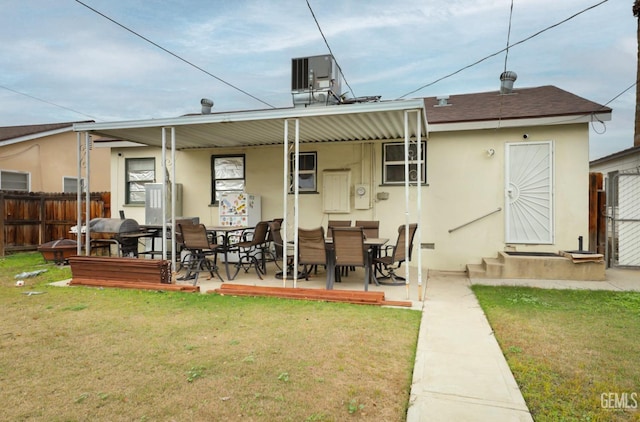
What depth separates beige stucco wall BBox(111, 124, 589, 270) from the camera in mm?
7668

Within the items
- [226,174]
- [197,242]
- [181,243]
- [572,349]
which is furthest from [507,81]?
[181,243]

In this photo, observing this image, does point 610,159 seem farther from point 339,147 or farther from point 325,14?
point 325,14

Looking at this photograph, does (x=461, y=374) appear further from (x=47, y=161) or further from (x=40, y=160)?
(x=47, y=161)

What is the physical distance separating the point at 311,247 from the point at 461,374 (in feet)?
10.7

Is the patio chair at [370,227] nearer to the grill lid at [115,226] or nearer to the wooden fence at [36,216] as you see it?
the grill lid at [115,226]

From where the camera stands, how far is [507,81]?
9.72 meters

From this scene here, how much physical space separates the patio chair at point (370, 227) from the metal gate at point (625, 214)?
15.6 ft

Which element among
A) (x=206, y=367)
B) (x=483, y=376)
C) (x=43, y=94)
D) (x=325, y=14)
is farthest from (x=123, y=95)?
(x=483, y=376)

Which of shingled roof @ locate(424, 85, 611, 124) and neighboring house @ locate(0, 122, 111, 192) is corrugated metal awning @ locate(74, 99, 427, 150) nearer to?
shingled roof @ locate(424, 85, 611, 124)

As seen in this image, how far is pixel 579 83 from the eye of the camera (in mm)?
12023

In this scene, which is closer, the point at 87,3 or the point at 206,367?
the point at 206,367

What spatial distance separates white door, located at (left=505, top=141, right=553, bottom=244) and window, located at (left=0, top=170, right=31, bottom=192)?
1500 centimetres

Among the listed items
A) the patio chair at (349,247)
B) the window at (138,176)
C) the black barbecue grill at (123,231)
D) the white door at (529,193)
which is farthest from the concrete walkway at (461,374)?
the window at (138,176)

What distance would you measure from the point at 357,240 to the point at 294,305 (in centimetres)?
130
